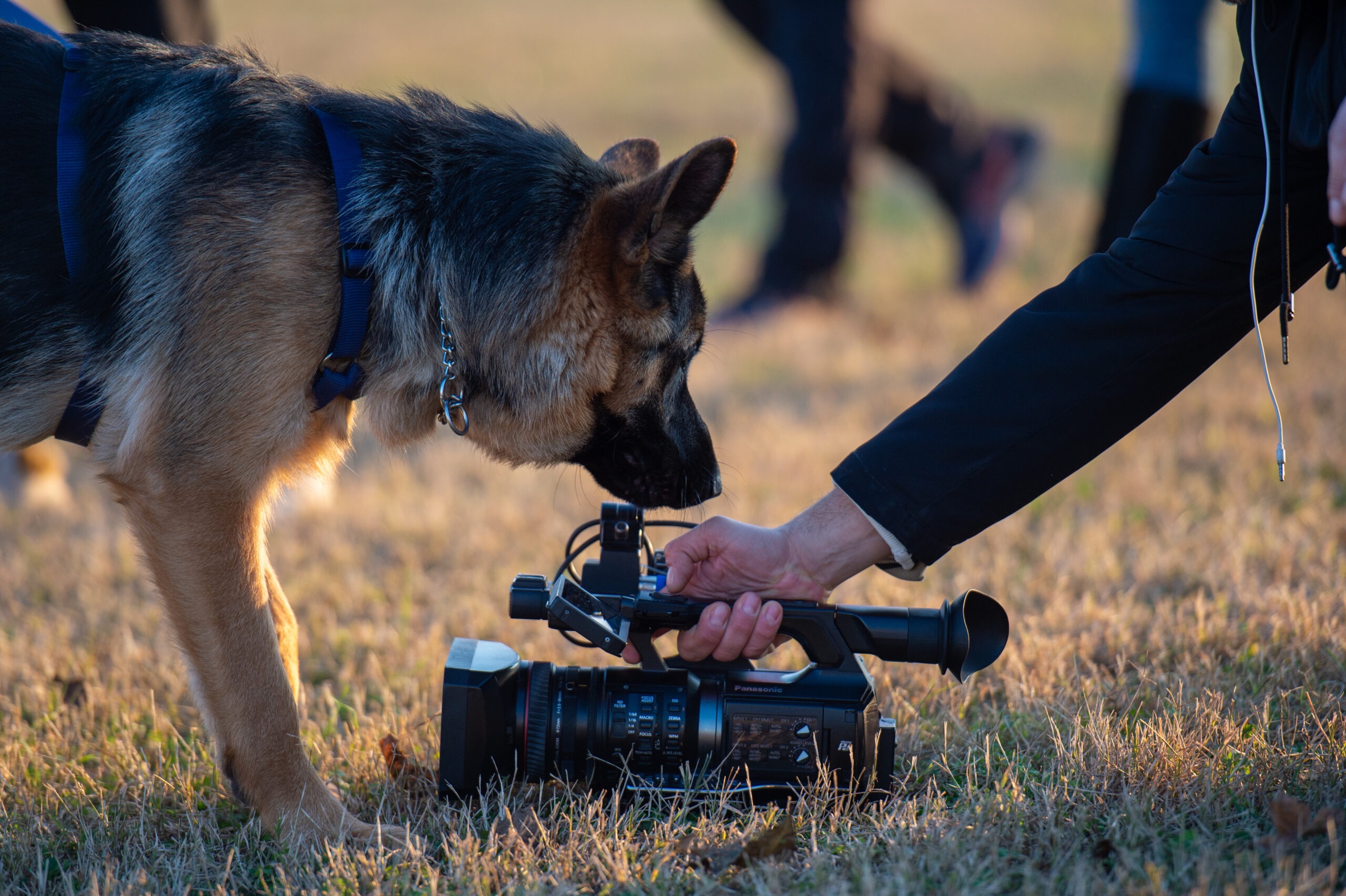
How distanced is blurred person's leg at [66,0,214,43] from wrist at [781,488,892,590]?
3.19 meters

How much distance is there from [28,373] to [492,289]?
1.06 m

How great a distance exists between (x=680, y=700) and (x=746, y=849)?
0.37 meters

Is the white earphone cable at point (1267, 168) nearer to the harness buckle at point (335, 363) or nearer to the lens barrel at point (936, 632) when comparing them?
the lens barrel at point (936, 632)

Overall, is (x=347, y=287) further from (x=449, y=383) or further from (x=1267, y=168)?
(x=1267, y=168)

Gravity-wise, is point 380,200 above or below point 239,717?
above

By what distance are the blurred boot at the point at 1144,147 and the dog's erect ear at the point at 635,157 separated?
326 cm

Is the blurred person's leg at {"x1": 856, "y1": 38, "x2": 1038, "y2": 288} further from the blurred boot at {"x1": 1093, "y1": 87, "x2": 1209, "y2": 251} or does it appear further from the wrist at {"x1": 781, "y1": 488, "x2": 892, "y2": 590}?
the wrist at {"x1": 781, "y1": 488, "x2": 892, "y2": 590}

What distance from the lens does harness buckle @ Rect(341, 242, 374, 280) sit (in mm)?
2387

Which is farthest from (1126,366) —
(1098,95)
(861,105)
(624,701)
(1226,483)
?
(1098,95)

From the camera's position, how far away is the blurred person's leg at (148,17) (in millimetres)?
4152

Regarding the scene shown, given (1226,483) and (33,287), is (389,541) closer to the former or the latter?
(33,287)

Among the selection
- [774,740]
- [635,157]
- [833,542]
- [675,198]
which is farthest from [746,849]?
[635,157]

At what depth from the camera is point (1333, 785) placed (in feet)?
7.20

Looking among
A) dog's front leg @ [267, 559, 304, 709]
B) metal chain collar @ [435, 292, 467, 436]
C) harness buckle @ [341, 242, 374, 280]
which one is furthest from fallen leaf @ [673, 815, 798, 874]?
harness buckle @ [341, 242, 374, 280]
